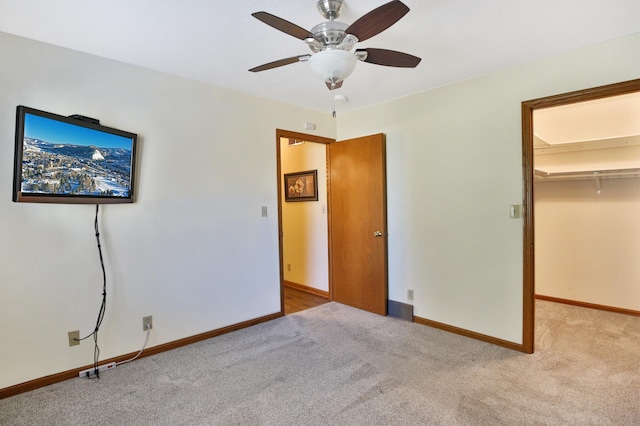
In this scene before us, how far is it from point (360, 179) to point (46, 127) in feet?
9.19

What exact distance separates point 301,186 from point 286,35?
104 inches

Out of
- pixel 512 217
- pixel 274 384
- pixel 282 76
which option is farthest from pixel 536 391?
pixel 282 76

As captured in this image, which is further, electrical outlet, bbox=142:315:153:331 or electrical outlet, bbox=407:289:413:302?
electrical outlet, bbox=407:289:413:302

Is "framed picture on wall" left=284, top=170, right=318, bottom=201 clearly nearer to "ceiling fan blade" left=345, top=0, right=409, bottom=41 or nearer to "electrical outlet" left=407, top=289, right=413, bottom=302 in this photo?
"electrical outlet" left=407, top=289, right=413, bottom=302

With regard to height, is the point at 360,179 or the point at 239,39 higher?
the point at 239,39

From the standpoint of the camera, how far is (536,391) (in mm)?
2111

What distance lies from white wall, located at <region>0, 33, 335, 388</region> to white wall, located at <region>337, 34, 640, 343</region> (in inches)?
53.3

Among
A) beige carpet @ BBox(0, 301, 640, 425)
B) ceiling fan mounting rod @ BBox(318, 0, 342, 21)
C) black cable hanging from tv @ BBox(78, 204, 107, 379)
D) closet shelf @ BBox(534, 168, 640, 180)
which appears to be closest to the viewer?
ceiling fan mounting rod @ BBox(318, 0, 342, 21)

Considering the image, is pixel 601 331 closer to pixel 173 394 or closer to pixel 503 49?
pixel 503 49

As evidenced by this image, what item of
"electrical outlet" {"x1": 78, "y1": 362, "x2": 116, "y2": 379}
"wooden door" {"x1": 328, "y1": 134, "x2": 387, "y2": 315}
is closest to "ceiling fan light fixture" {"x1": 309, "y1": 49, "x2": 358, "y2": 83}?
"wooden door" {"x1": 328, "y1": 134, "x2": 387, "y2": 315}

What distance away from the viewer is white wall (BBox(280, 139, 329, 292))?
4.36 metres

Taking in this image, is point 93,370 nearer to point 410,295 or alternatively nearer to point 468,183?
point 410,295

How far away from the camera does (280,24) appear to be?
153cm

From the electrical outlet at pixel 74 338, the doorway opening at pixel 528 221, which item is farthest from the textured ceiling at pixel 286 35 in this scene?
the electrical outlet at pixel 74 338
